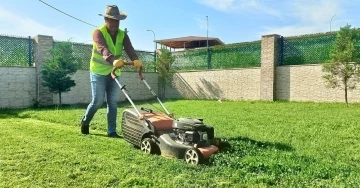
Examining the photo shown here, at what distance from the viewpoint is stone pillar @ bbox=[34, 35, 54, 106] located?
12.7 m

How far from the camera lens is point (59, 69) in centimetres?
1195

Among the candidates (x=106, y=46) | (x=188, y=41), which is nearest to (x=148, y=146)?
(x=106, y=46)

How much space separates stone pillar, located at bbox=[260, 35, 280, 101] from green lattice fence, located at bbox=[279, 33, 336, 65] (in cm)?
29

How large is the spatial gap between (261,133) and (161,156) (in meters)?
2.07

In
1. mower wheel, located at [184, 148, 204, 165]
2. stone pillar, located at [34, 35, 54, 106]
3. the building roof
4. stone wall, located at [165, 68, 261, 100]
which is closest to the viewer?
mower wheel, located at [184, 148, 204, 165]

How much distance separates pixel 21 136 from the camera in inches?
197

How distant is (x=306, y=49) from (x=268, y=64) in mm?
1439

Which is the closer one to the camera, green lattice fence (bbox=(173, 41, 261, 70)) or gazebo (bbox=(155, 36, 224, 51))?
green lattice fence (bbox=(173, 41, 261, 70))

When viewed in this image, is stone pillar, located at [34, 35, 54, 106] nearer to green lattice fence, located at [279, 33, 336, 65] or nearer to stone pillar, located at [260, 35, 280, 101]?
stone pillar, located at [260, 35, 280, 101]

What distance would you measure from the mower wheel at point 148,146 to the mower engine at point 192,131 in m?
0.35

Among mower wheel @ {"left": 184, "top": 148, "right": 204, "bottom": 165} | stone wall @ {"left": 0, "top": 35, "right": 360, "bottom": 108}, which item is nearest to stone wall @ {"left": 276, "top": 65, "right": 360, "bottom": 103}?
stone wall @ {"left": 0, "top": 35, "right": 360, "bottom": 108}

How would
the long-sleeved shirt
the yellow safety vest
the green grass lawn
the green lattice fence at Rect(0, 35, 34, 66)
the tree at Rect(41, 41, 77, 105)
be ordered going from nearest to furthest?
the green grass lawn < the long-sleeved shirt < the yellow safety vest < the tree at Rect(41, 41, 77, 105) < the green lattice fence at Rect(0, 35, 34, 66)

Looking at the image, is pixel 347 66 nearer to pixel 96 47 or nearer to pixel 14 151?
pixel 96 47

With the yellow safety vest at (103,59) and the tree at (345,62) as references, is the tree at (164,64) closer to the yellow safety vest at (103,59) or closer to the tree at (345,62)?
the tree at (345,62)
